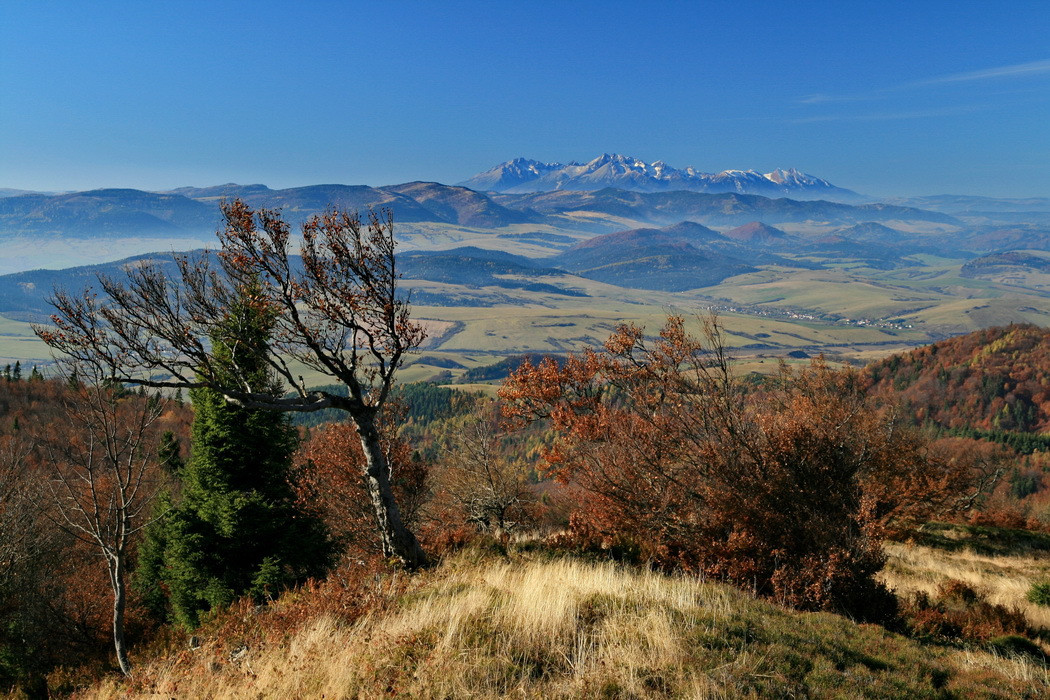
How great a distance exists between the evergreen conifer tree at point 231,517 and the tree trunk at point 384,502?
9799mm

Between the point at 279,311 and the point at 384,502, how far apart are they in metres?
4.77

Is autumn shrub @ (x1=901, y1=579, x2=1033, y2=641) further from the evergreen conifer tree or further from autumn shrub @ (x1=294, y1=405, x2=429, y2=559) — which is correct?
the evergreen conifer tree

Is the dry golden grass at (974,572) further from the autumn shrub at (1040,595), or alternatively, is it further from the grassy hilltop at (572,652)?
the grassy hilltop at (572,652)

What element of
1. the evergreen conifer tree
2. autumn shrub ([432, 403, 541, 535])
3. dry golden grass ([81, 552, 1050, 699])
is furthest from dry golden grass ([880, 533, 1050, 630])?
the evergreen conifer tree

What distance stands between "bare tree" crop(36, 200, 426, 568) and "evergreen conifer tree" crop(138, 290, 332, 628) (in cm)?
952

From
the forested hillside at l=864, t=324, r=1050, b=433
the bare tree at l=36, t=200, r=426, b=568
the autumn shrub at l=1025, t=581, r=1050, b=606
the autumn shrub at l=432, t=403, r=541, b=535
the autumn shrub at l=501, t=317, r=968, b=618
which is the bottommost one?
the forested hillside at l=864, t=324, r=1050, b=433

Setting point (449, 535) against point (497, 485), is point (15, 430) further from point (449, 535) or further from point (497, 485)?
point (449, 535)

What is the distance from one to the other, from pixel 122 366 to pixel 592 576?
10.3m

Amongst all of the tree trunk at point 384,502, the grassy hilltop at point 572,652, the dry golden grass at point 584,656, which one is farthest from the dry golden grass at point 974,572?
the tree trunk at point 384,502

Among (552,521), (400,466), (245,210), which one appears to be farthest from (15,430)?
(245,210)

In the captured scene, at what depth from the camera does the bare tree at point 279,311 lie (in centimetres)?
1190

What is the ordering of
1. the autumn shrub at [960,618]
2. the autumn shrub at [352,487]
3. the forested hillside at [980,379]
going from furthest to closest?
the forested hillside at [980,379]
the autumn shrub at [352,487]
the autumn shrub at [960,618]

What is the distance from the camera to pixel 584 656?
25.4 feet

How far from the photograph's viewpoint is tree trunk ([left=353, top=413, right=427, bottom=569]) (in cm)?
1312
